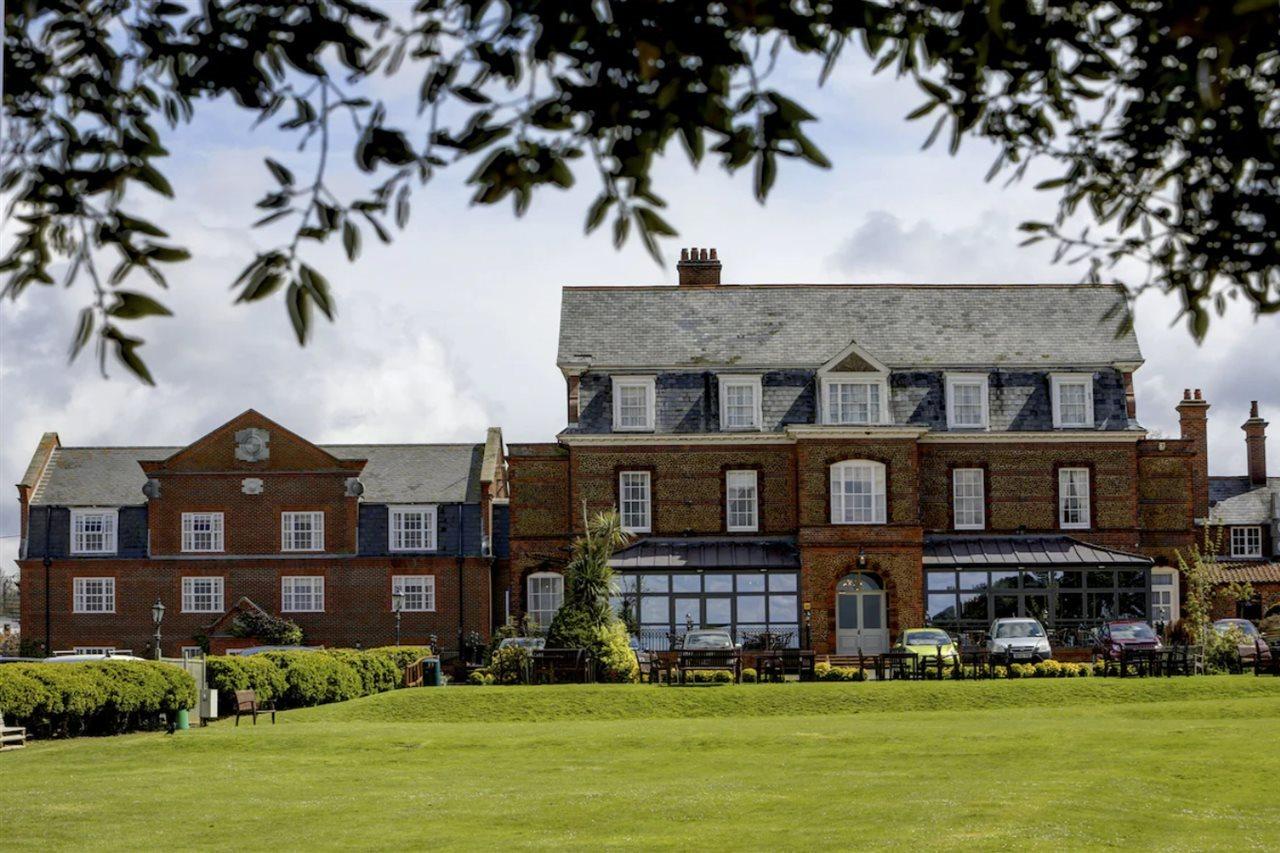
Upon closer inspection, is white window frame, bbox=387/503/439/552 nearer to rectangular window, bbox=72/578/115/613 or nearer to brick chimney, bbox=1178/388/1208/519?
rectangular window, bbox=72/578/115/613

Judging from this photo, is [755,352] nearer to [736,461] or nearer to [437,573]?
[736,461]

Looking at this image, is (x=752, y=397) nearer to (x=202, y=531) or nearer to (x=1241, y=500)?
(x=202, y=531)

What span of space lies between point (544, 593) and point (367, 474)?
30.0ft

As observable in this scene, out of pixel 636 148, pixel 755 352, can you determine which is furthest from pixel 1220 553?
pixel 636 148

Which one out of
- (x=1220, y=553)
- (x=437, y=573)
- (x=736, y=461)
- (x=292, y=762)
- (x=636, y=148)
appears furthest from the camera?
(x=1220, y=553)

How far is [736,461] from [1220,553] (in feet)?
82.7

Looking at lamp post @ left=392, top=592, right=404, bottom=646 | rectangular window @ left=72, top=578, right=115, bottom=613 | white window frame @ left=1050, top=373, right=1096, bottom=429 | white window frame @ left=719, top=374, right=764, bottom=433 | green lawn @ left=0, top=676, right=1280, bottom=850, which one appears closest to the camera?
green lawn @ left=0, top=676, right=1280, bottom=850

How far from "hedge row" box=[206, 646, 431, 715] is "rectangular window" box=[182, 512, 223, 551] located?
578 inches

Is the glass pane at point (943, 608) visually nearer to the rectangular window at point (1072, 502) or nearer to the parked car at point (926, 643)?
the rectangular window at point (1072, 502)

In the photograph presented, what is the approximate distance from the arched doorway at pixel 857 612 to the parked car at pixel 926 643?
Answer: 5.85 meters

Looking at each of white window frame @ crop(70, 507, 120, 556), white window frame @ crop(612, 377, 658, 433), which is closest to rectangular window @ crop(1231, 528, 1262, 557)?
white window frame @ crop(612, 377, 658, 433)

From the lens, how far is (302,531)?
2100 inches

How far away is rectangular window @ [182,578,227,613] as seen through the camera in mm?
53000

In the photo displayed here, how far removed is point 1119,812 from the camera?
1777cm
